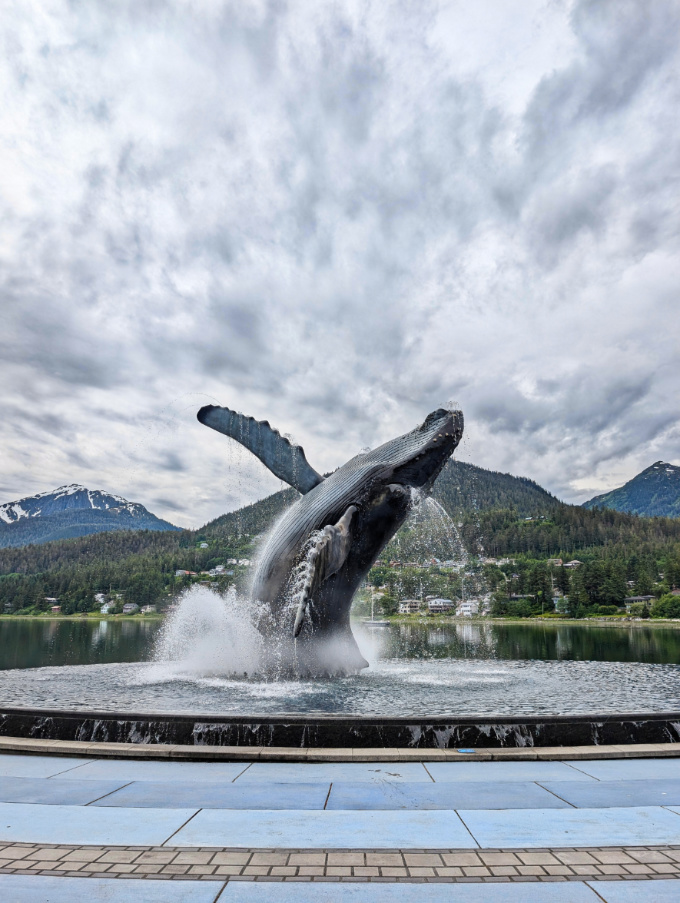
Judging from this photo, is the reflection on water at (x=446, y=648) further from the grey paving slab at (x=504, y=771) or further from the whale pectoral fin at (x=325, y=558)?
the grey paving slab at (x=504, y=771)

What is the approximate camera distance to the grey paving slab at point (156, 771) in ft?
23.7

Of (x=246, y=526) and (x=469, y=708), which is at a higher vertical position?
(x=246, y=526)

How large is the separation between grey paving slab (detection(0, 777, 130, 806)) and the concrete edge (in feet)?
3.97

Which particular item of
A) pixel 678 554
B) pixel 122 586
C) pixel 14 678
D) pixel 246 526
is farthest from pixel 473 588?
pixel 14 678

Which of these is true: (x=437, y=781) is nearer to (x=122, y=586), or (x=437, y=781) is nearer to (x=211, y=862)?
(x=211, y=862)

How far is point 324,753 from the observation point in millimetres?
7969

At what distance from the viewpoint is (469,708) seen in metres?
11.1

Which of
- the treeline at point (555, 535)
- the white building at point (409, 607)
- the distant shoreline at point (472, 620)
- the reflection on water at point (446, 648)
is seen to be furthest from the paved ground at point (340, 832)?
the treeline at point (555, 535)

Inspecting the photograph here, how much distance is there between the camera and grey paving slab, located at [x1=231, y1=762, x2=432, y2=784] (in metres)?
7.14

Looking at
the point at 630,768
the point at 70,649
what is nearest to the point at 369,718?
the point at 630,768

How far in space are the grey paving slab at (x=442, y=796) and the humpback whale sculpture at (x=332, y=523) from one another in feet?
19.6

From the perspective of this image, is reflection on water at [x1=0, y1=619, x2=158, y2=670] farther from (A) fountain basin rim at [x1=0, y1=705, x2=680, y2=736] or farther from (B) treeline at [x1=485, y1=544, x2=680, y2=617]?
(B) treeline at [x1=485, y1=544, x2=680, y2=617]

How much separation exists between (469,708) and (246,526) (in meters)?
186

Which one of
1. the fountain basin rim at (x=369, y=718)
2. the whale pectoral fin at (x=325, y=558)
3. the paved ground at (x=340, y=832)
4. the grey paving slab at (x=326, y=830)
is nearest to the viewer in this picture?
the paved ground at (x=340, y=832)
